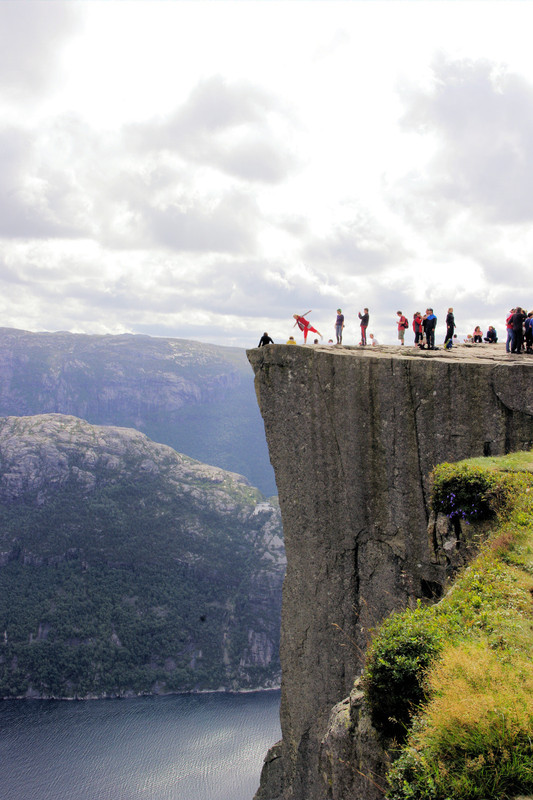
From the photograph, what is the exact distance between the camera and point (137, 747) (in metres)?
109

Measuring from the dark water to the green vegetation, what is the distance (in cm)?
882

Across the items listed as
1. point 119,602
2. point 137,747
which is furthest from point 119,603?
point 137,747

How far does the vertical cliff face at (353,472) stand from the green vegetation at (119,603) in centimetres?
14399

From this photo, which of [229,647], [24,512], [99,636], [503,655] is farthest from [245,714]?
[503,655]

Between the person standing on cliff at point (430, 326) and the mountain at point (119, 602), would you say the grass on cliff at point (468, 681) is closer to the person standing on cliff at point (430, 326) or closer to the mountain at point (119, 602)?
the person standing on cliff at point (430, 326)

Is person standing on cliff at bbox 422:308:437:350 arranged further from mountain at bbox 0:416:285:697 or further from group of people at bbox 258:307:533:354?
mountain at bbox 0:416:285:697

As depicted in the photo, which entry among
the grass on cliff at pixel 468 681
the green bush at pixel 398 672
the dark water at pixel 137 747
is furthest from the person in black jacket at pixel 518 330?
the dark water at pixel 137 747

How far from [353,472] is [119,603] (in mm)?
166172

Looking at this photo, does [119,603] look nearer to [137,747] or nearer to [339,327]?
[137,747]

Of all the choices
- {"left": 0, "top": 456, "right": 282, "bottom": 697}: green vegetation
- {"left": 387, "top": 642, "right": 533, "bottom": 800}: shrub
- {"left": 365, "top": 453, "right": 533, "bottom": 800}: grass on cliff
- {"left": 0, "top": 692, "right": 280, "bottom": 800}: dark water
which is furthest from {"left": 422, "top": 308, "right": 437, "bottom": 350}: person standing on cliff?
{"left": 0, "top": 456, "right": 282, "bottom": 697}: green vegetation

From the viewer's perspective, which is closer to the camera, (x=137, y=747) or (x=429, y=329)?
(x=429, y=329)

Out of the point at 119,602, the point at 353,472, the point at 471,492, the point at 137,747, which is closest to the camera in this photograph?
the point at 471,492

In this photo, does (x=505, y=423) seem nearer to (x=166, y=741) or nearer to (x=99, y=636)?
(x=166, y=741)

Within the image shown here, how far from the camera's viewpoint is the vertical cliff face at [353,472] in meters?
16.4
